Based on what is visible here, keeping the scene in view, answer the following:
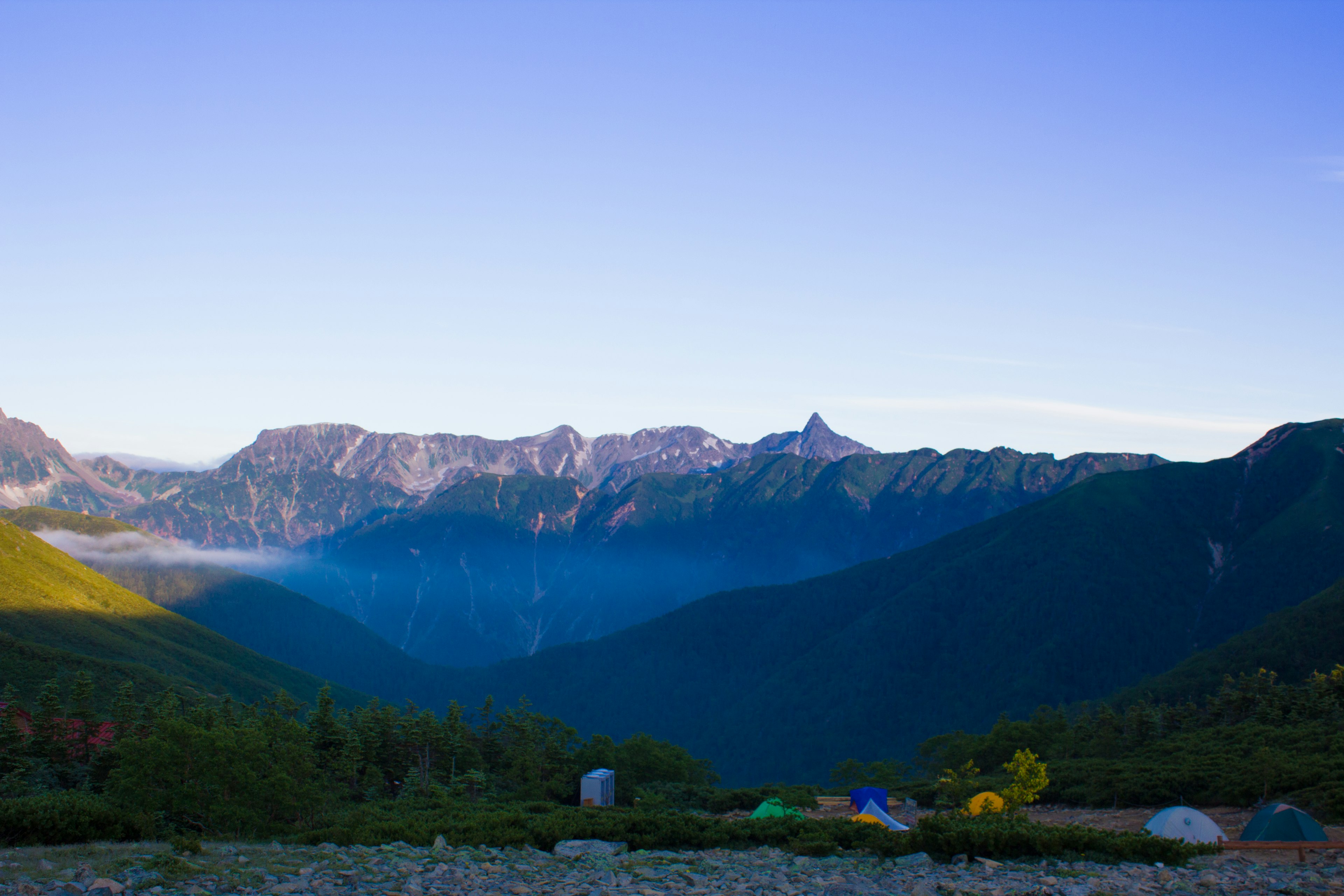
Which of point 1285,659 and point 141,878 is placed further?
point 1285,659

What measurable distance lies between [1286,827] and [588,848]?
37435mm

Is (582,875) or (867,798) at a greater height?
(582,875)

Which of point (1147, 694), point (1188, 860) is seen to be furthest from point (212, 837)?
point (1147, 694)

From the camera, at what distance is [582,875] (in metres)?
32.4

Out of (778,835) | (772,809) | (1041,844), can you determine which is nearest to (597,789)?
(772,809)

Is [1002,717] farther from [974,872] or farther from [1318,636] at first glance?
[974,872]

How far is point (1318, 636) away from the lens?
190 m

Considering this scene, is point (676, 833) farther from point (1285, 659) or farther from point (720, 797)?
point (1285, 659)

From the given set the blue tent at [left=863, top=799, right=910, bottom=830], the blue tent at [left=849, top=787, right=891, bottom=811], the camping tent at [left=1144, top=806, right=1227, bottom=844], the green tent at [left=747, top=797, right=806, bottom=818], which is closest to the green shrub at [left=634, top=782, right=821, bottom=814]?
the blue tent at [left=849, top=787, right=891, bottom=811]

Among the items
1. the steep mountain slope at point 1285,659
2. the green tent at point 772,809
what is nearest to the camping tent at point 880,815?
the green tent at point 772,809

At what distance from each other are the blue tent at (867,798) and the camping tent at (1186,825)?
27.0 metres

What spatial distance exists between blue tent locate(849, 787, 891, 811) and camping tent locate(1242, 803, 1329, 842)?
31.6 meters

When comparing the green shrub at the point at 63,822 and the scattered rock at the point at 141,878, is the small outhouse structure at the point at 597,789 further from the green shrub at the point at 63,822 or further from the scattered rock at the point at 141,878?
the scattered rock at the point at 141,878

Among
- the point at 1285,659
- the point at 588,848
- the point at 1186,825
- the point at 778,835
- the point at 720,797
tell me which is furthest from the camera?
the point at 1285,659
